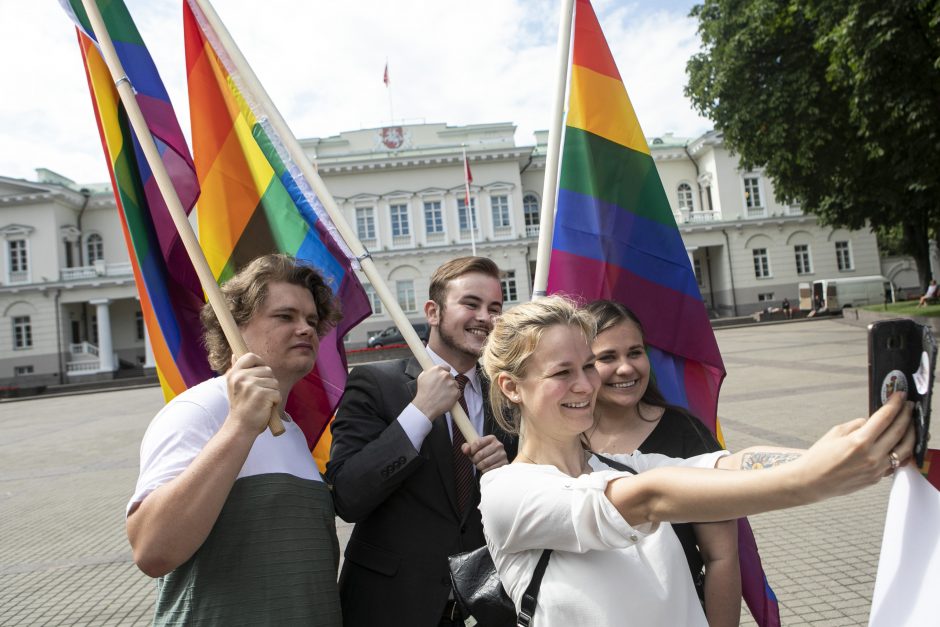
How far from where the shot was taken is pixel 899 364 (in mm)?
957

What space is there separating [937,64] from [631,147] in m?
10.8

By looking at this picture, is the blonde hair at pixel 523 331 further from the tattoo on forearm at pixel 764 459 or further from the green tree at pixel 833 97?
the green tree at pixel 833 97

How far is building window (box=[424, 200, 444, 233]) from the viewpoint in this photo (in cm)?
3972

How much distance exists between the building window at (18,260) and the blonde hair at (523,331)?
44.2 m

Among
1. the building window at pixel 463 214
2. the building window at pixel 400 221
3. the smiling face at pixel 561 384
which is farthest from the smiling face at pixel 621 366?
the building window at pixel 400 221

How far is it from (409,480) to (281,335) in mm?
635

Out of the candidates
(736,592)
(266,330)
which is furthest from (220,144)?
(736,592)

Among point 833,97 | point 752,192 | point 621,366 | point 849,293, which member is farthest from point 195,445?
point 752,192

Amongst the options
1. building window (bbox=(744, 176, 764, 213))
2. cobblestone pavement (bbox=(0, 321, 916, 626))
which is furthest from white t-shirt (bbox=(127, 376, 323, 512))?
building window (bbox=(744, 176, 764, 213))

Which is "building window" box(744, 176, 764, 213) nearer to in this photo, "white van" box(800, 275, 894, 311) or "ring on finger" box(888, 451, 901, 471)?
"white van" box(800, 275, 894, 311)

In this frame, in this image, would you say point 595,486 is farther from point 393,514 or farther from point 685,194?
point 685,194

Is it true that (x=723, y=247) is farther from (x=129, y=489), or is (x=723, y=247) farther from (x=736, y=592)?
(x=736, y=592)

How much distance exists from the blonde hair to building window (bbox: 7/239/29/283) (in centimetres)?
4421

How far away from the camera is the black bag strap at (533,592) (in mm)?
1378
